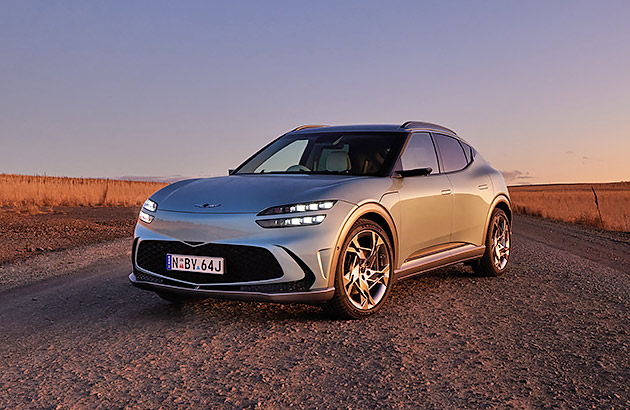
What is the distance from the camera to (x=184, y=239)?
4703mm

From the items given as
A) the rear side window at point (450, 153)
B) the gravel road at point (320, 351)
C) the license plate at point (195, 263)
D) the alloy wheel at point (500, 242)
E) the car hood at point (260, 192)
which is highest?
the rear side window at point (450, 153)

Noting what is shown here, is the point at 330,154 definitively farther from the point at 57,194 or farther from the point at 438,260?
the point at 57,194

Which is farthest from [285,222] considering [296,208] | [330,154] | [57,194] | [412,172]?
[57,194]

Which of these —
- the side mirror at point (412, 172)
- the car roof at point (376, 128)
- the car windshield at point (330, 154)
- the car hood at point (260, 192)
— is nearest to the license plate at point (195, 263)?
the car hood at point (260, 192)

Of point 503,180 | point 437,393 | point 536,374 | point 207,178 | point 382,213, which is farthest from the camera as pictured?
point 503,180

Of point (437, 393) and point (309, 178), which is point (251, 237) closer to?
point (309, 178)

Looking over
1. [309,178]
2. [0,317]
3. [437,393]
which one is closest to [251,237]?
[309,178]

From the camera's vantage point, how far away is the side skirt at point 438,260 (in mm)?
5543

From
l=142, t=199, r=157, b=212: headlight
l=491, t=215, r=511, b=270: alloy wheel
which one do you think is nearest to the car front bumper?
l=142, t=199, r=157, b=212: headlight

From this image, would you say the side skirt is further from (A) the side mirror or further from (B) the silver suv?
(A) the side mirror

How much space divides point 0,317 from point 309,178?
10.1 ft

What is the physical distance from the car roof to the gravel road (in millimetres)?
1714

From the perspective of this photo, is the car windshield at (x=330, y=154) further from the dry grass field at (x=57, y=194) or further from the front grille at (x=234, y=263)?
the dry grass field at (x=57, y=194)

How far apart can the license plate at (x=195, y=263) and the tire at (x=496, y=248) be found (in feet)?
12.3
